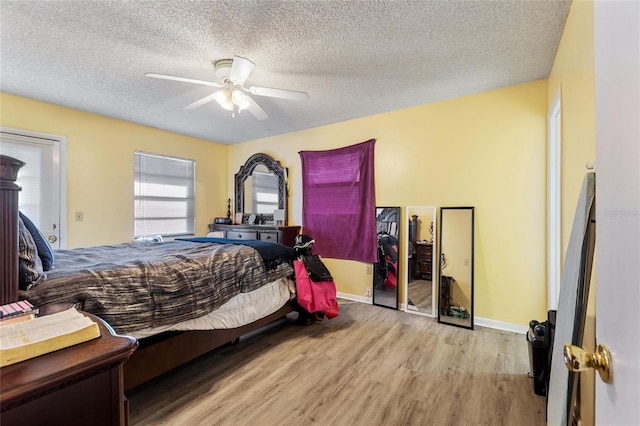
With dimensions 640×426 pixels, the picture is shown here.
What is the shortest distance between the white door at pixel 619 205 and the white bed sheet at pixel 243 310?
6.52 feet

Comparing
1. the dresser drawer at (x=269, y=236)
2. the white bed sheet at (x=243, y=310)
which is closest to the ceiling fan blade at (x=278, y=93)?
the white bed sheet at (x=243, y=310)

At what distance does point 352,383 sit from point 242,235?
10.3 feet

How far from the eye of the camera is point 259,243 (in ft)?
9.09

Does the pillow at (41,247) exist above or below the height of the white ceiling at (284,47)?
below

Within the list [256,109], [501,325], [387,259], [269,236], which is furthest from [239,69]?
[501,325]

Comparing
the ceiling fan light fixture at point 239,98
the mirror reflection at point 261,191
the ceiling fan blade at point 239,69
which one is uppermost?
the ceiling fan blade at point 239,69

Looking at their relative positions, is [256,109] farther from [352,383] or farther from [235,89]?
[352,383]

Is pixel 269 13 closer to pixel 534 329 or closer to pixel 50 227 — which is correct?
pixel 534 329

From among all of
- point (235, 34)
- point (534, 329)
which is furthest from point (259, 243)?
point (534, 329)

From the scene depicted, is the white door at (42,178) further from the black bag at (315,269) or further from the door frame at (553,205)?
the door frame at (553,205)

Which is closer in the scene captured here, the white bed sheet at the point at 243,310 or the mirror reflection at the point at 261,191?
the white bed sheet at the point at 243,310

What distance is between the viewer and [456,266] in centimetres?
312

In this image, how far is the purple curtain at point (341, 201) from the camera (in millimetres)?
3730

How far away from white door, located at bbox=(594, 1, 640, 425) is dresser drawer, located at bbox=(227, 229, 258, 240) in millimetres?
4136
